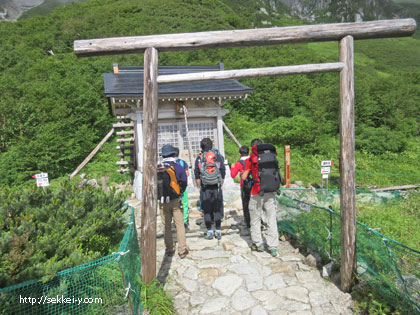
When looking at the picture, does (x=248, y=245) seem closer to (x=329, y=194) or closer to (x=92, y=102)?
(x=329, y=194)

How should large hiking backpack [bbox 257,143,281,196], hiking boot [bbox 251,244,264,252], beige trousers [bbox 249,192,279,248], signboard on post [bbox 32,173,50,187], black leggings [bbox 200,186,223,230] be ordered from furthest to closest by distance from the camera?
signboard on post [bbox 32,173,50,187] < black leggings [bbox 200,186,223,230] < hiking boot [bbox 251,244,264,252] < beige trousers [bbox 249,192,279,248] < large hiking backpack [bbox 257,143,281,196]

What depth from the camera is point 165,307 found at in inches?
123

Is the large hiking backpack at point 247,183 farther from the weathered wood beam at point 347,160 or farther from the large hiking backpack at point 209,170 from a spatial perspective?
the weathered wood beam at point 347,160

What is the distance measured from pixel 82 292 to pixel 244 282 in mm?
2339

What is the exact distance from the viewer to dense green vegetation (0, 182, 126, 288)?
2234 millimetres

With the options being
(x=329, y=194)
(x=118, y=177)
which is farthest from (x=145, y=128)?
(x=118, y=177)

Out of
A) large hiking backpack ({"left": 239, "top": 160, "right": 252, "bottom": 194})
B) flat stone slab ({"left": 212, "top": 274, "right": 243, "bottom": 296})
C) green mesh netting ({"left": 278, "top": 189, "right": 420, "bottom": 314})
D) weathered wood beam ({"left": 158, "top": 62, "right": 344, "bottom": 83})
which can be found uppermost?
weathered wood beam ({"left": 158, "top": 62, "right": 344, "bottom": 83})

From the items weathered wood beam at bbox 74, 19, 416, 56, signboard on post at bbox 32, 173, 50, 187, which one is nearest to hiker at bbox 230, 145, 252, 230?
weathered wood beam at bbox 74, 19, 416, 56

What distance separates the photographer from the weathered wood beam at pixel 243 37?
350 cm

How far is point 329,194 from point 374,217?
5.97 feet

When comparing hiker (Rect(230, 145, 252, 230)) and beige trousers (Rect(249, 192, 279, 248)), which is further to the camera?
hiker (Rect(230, 145, 252, 230))

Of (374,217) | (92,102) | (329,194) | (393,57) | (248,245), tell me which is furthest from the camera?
(393,57)

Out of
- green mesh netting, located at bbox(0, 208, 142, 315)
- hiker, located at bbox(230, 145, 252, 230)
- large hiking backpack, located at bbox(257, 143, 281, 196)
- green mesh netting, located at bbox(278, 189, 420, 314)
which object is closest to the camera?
green mesh netting, located at bbox(0, 208, 142, 315)

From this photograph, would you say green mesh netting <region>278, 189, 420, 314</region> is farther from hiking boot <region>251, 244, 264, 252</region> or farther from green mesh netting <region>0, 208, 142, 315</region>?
green mesh netting <region>0, 208, 142, 315</region>
